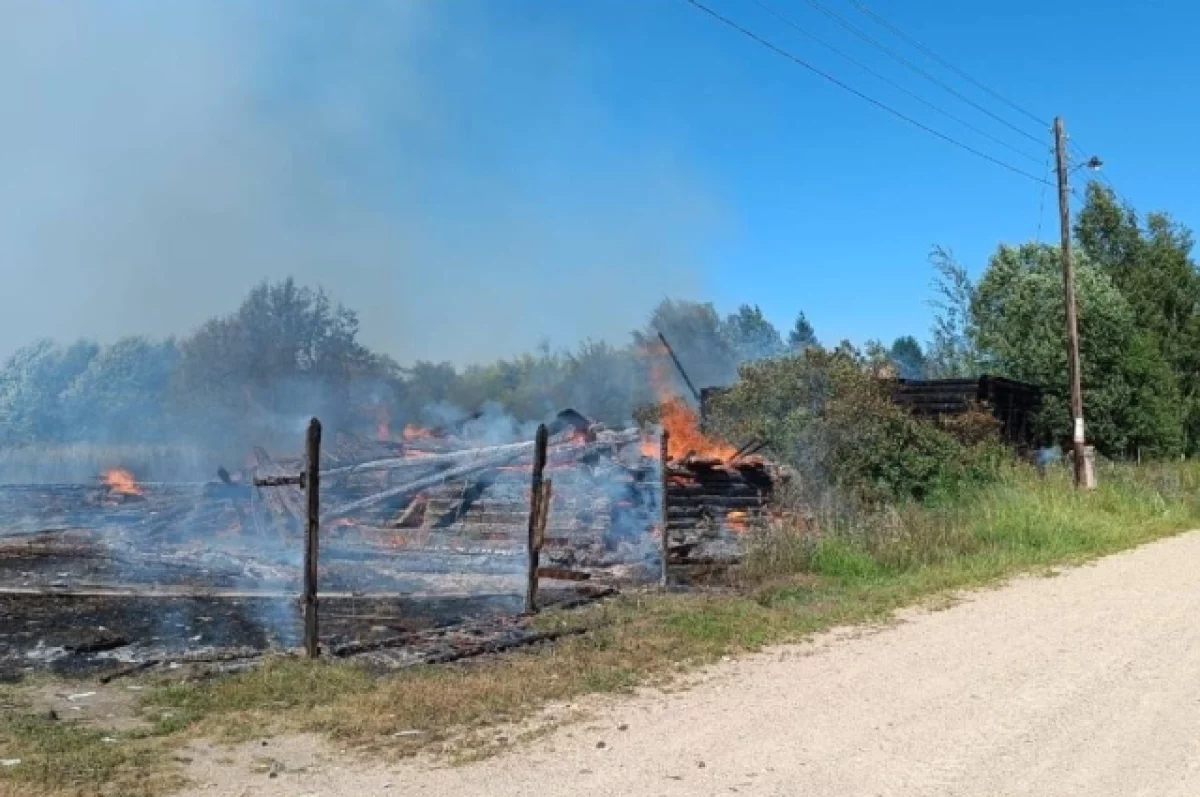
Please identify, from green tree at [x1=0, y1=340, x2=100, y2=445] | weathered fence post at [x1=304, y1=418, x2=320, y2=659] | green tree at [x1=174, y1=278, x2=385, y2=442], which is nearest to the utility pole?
weathered fence post at [x1=304, y1=418, x2=320, y2=659]

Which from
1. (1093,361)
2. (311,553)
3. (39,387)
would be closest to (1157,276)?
(1093,361)

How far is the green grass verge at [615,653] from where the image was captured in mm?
5961

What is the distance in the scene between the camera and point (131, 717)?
22.0ft

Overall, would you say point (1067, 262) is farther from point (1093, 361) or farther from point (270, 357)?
point (270, 357)

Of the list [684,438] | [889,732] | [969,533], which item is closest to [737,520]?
[969,533]

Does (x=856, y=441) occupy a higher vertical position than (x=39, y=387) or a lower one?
lower

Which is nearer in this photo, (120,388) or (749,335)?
(120,388)

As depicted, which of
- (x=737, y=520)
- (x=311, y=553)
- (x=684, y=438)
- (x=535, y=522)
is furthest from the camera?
(x=684, y=438)

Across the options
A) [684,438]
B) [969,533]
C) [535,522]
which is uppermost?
[684,438]

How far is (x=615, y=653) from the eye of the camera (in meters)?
8.35

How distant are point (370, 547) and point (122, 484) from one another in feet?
24.1

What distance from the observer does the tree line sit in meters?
32.8

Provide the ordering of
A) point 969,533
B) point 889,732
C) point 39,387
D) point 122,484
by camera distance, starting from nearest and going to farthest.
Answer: point 889,732
point 969,533
point 122,484
point 39,387

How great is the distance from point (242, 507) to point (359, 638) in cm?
883
